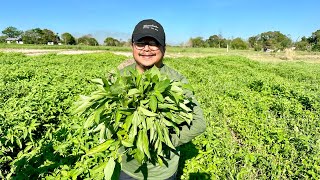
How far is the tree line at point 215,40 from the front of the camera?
8232 centimetres

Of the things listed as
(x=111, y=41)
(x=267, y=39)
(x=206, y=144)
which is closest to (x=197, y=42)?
(x=267, y=39)

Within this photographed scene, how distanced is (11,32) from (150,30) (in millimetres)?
130430

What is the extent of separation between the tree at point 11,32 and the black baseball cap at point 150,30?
128m

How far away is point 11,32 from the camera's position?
118 meters

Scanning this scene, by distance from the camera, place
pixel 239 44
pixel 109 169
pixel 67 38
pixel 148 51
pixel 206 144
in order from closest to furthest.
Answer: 1. pixel 109 169
2. pixel 148 51
3. pixel 206 144
4. pixel 239 44
5. pixel 67 38

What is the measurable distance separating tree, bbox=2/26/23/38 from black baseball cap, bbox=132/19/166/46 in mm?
128063

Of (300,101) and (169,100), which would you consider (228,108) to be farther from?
(169,100)

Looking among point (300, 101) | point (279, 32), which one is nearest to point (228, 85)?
point (300, 101)

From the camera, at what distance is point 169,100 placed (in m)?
1.74

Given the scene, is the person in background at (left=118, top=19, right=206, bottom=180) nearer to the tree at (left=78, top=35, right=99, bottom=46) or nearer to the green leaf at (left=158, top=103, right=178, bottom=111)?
the green leaf at (left=158, top=103, right=178, bottom=111)

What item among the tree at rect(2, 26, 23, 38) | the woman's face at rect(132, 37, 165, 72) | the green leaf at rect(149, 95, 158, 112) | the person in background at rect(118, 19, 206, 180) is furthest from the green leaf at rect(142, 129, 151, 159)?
the tree at rect(2, 26, 23, 38)

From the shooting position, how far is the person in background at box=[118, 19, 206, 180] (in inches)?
80.0

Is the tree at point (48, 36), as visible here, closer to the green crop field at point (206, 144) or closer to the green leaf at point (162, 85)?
the green crop field at point (206, 144)

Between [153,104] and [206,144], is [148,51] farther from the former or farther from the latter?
[206,144]
